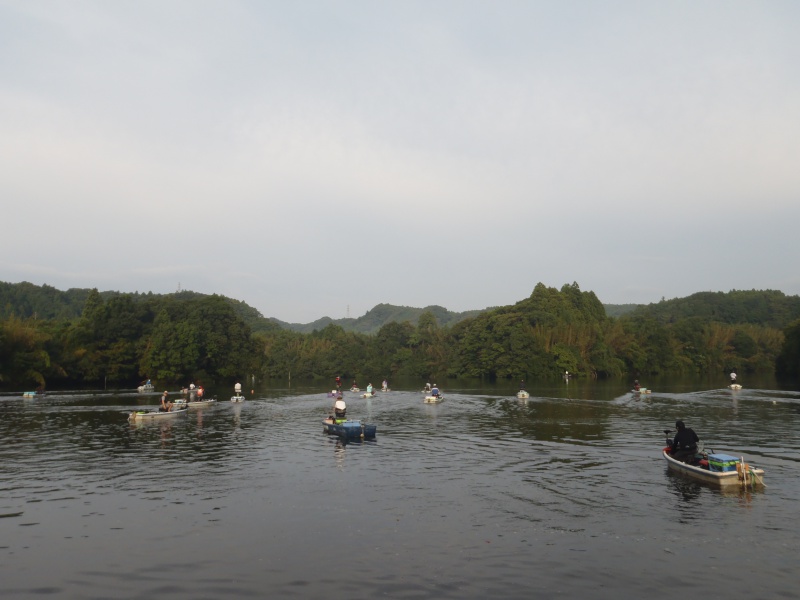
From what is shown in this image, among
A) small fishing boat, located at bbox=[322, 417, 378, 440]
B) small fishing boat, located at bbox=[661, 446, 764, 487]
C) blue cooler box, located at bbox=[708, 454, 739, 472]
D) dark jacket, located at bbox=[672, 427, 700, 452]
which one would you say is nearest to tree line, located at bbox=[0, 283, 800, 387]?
small fishing boat, located at bbox=[322, 417, 378, 440]

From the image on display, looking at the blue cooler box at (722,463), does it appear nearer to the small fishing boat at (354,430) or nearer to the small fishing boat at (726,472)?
the small fishing boat at (726,472)

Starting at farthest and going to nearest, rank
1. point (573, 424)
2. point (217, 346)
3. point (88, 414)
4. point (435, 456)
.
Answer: point (217, 346)
point (88, 414)
point (573, 424)
point (435, 456)

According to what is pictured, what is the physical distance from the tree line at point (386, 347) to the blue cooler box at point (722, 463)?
96.8 m

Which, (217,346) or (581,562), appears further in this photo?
(217,346)

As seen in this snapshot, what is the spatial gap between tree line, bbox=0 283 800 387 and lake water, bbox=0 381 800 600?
→ 75.5 m

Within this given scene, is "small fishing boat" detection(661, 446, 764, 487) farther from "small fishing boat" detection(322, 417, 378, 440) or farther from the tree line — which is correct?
the tree line

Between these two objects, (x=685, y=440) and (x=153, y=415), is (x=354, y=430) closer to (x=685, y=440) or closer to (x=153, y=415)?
(x=685, y=440)

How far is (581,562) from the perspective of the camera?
15.6m

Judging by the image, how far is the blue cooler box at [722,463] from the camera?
23578mm

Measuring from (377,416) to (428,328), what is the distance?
116815mm

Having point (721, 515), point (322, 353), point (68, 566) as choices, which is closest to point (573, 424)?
point (721, 515)

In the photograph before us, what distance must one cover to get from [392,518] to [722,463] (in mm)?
14286

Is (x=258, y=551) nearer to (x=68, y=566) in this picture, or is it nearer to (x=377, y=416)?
(x=68, y=566)

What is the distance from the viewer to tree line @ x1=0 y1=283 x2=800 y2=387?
107750 mm
